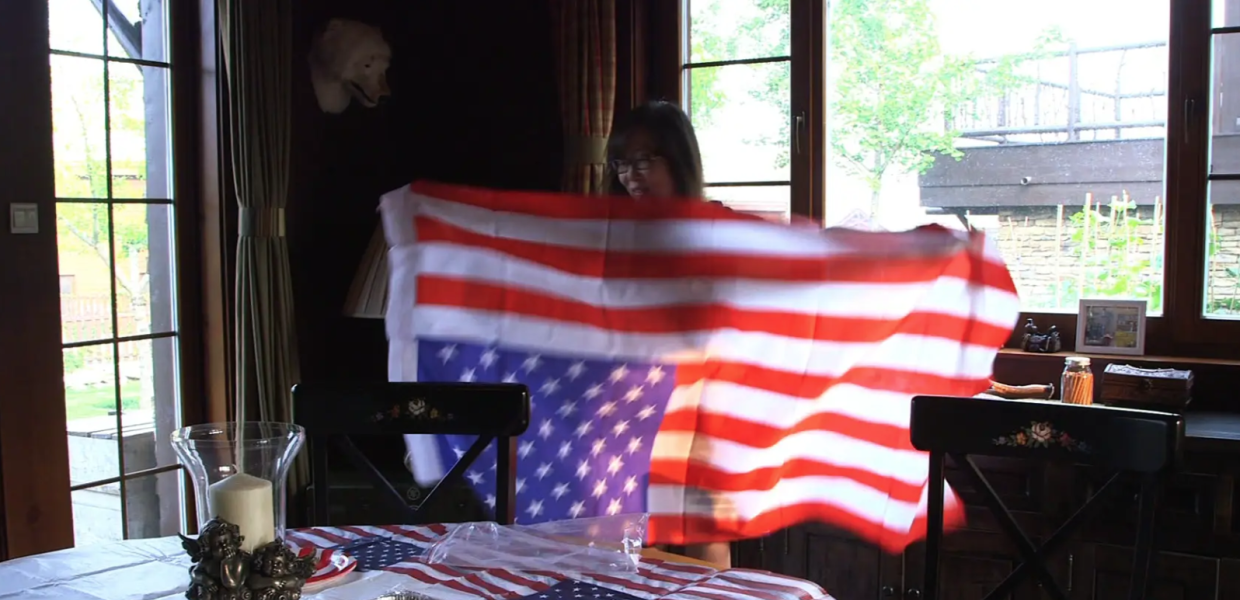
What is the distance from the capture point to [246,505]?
1044mm

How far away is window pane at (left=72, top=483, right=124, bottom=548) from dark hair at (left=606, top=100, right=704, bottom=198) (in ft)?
5.40

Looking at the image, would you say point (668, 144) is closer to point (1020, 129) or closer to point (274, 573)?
point (1020, 129)

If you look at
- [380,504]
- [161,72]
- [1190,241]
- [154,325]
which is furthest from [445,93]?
[1190,241]

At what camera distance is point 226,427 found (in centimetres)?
127

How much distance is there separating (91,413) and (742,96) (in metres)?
2.13

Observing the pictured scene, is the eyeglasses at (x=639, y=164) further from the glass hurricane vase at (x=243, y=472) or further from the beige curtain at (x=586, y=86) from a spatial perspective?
the glass hurricane vase at (x=243, y=472)

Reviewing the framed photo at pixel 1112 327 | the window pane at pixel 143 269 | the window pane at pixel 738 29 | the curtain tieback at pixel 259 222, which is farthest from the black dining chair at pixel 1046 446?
the window pane at pixel 143 269

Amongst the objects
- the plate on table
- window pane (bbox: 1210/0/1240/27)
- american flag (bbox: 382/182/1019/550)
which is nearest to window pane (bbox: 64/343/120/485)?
american flag (bbox: 382/182/1019/550)

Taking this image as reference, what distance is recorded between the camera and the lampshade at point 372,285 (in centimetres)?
315

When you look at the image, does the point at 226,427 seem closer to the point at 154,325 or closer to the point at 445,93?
the point at 154,325

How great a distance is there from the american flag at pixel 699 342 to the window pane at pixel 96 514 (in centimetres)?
104

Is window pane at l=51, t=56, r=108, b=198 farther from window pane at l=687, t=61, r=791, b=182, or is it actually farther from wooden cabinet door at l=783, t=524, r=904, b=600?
wooden cabinet door at l=783, t=524, r=904, b=600

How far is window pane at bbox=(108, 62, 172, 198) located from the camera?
2859mm

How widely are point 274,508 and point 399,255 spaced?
137cm
